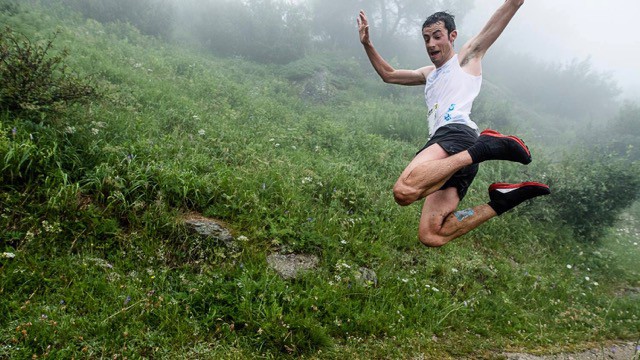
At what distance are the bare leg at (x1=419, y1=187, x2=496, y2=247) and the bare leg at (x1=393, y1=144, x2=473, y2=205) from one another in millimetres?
573

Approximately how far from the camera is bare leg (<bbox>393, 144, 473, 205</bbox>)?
3553 millimetres

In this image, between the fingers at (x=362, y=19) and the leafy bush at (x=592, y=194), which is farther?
the leafy bush at (x=592, y=194)

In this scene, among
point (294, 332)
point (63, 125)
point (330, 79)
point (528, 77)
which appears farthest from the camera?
point (528, 77)

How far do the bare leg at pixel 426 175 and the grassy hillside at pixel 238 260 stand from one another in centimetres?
124

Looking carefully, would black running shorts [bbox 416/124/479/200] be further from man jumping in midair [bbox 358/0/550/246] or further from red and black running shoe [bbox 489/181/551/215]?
red and black running shoe [bbox 489/181/551/215]

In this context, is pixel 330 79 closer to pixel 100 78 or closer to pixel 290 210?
pixel 100 78

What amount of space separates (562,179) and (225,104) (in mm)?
8583

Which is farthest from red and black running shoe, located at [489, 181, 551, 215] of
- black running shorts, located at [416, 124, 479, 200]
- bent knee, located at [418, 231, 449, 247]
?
bent knee, located at [418, 231, 449, 247]

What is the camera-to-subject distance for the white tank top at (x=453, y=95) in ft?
13.4

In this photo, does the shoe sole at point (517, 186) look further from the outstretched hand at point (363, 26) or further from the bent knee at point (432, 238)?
the outstretched hand at point (363, 26)

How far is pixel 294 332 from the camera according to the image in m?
3.31

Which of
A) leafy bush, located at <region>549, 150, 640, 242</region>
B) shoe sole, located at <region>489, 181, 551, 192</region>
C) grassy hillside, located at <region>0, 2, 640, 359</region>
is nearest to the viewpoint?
grassy hillside, located at <region>0, 2, 640, 359</region>

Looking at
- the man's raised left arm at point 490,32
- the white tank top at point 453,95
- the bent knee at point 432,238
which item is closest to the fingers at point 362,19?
the white tank top at point 453,95

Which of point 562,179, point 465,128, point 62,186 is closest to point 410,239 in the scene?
point 465,128
